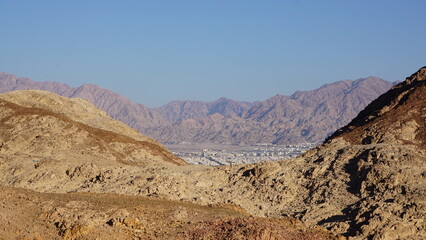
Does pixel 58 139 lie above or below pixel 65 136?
below

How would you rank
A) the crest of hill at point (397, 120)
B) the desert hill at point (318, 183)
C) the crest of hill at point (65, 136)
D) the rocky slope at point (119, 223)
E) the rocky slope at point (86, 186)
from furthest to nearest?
the crest of hill at point (65, 136) → the crest of hill at point (397, 120) → the desert hill at point (318, 183) → the rocky slope at point (86, 186) → the rocky slope at point (119, 223)

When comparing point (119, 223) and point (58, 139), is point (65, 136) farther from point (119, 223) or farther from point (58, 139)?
point (119, 223)

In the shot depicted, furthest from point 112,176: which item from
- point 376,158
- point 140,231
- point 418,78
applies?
point 418,78

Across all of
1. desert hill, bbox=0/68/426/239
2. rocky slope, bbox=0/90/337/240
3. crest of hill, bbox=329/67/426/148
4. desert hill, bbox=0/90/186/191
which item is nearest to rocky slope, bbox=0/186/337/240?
rocky slope, bbox=0/90/337/240

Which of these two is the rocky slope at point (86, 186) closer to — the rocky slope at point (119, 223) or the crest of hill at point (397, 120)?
the rocky slope at point (119, 223)

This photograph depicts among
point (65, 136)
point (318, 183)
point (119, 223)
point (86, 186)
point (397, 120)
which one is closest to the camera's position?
point (119, 223)

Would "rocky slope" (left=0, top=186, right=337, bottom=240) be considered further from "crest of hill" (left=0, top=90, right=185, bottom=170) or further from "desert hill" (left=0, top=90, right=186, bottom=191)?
"crest of hill" (left=0, top=90, right=185, bottom=170)

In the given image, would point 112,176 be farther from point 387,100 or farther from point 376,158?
point 387,100

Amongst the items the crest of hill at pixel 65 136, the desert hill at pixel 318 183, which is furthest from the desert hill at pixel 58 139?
the desert hill at pixel 318 183

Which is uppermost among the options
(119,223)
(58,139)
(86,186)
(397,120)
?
(397,120)

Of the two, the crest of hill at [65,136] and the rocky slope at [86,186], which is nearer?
the rocky slope at [86,186]

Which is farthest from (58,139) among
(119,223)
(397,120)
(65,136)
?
(119,223)
